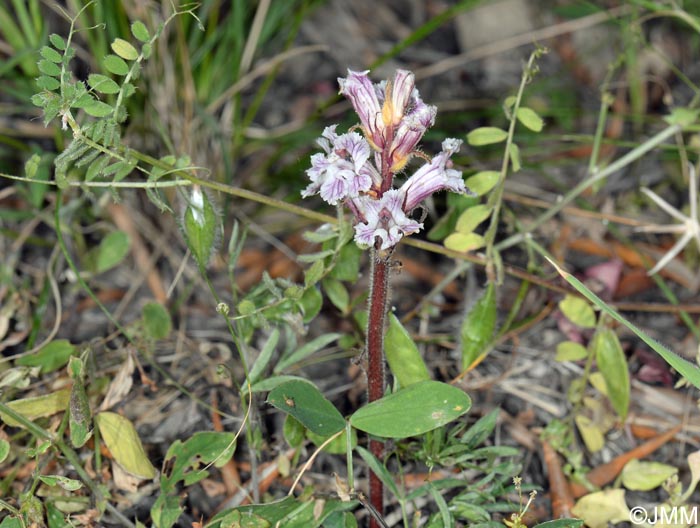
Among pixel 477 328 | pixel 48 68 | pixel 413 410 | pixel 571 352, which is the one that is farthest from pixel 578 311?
pixel 48 68

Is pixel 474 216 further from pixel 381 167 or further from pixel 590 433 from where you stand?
pixel 590 433

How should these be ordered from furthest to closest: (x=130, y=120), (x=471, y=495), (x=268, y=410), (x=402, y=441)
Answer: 1. (x=130, y=120)
2. (x=268, y=410)
3. (x=402, y=441)
4. (x=471, y=495)

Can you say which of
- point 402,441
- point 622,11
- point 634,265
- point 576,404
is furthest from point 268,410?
point 622,11

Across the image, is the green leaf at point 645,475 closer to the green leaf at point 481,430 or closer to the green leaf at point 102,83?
the green leaf at point 481,430

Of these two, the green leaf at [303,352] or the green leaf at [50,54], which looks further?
the green leaf at [303,352]

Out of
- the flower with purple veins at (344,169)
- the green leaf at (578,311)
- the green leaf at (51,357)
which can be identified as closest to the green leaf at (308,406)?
the flower with purple veins at (344,169)

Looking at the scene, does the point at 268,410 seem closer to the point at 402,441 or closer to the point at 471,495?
the point at 402,441
